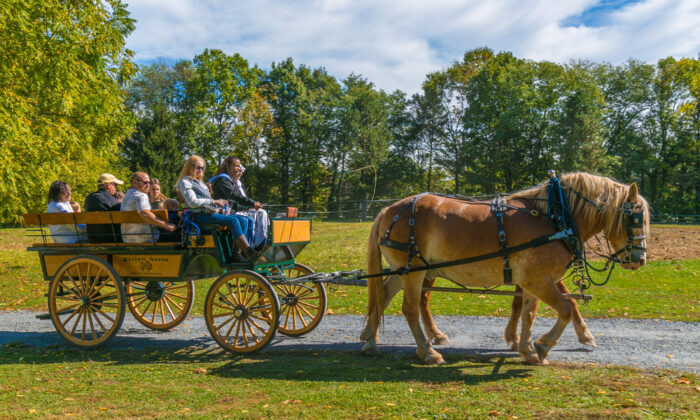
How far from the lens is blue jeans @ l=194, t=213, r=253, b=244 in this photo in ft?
20.9

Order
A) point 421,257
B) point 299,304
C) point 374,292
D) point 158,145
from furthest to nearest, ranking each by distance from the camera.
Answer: point 158,145, point 299,304, point 374,292, point 421,257

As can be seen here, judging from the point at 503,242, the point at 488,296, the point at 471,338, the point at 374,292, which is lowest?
the point at 488,296

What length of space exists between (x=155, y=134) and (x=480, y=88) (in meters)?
27.9

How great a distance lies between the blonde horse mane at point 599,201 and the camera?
18.2 feet

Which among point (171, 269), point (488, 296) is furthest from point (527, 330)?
point (488, 296)

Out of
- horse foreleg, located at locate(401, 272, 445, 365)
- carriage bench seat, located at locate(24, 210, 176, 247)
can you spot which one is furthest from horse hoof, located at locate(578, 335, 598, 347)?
carriage bench seat, located at locate(24, 210, 176, 247)

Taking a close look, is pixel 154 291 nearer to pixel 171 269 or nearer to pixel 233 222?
pixel 171 269

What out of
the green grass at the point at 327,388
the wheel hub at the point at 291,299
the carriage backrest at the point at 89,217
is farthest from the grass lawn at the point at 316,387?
the carriage backrest at the point at 89,217

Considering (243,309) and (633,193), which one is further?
(243,309)

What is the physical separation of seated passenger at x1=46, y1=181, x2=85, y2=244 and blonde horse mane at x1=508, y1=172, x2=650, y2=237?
6473mm

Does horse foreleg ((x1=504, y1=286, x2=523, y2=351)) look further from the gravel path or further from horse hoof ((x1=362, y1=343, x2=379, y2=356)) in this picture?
horse hoof ((x1=362, y1=343, x2=379, y2=356))

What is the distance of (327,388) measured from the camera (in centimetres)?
486

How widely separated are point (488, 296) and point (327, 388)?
7178 millimetres

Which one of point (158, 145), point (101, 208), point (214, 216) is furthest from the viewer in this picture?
point (158, 145)
